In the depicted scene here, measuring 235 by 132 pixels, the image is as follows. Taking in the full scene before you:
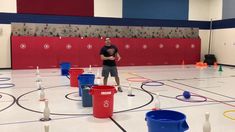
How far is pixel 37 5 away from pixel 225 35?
1128 cm

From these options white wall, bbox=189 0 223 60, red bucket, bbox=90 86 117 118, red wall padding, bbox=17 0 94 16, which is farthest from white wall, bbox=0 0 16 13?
white wall, bbox=189 0 223 60

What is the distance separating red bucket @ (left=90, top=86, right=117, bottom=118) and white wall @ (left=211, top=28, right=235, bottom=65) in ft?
42.5

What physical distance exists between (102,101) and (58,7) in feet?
35.6

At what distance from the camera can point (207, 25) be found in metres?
17.9

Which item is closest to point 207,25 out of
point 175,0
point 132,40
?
point 175,0

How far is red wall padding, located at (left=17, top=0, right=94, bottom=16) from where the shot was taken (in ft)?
46.1

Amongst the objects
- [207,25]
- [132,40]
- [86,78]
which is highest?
[207,25]

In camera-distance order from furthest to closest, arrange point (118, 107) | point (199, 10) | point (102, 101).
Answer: point (199, 10), point (118, 107), point (102, 101)

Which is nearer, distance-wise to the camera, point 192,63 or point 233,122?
point 233,122

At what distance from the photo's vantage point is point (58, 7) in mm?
14664

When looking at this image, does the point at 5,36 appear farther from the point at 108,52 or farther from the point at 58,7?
the point at 108,52

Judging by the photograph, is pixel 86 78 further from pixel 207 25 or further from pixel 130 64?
pixel 207 25

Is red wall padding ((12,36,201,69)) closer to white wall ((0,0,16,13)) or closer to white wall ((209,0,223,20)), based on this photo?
white wall ((0,0,16,13))

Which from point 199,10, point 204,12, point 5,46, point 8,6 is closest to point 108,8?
point 8,6
